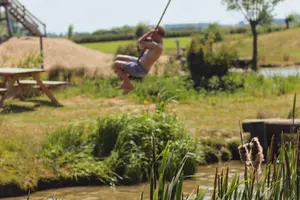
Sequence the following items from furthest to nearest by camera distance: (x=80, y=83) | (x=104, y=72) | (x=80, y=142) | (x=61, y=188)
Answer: (x=104, y=72) → (x=80, y=83) → (x=80, y=142) → (x=61, y=188)

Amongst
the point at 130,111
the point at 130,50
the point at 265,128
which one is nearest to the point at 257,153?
the point at 265,128

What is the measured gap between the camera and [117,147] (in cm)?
1148

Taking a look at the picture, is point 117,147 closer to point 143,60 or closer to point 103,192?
point 103,192

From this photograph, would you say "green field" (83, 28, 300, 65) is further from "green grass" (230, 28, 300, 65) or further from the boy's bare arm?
the boy's bare arm

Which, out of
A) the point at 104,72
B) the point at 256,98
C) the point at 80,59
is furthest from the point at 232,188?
the point at 80,59

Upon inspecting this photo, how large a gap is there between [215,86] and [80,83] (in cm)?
403

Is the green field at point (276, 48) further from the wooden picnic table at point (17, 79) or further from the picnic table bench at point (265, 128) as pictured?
the picnic table bench at point (265, 128)

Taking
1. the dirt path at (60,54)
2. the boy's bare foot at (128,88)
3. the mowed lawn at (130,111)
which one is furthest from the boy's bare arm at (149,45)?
the dirt path at (60,54)

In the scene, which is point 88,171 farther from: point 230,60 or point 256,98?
point 230,60

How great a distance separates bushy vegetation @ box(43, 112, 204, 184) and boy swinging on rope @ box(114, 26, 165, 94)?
3525 millimetres

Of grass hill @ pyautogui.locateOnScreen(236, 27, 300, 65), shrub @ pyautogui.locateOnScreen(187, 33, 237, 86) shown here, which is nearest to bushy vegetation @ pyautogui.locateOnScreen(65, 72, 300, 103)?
A: shrub @ pyautogui.locateOnScreen(187, 33, 237, 86)

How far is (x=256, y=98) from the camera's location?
1825 centimetres

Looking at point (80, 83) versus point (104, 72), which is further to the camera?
point (104, 72)

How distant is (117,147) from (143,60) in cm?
421
